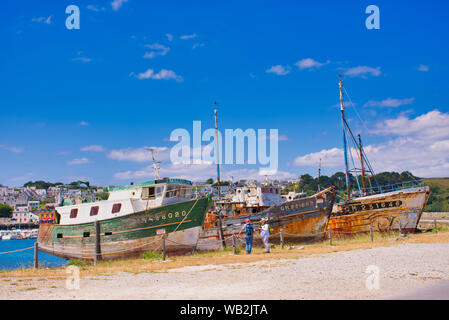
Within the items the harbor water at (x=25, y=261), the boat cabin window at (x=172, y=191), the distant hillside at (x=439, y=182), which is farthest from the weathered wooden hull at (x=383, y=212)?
the distant hillside at (x=439, y=182)

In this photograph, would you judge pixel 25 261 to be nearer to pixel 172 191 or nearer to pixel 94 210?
pixel 94 210

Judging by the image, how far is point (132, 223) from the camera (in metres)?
22.7

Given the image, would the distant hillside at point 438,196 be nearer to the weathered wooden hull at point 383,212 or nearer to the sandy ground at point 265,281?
the weathered wooden hull at point 383,212

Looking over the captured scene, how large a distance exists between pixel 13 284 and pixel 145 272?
4.02m

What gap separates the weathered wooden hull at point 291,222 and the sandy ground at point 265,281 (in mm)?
12486

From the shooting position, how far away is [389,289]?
8.59 meters

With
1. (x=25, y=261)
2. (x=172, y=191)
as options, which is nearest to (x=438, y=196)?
(x=25, y=261)

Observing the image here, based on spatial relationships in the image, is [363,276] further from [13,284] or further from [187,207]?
[187,207]

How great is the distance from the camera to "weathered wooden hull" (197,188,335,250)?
1054 inches

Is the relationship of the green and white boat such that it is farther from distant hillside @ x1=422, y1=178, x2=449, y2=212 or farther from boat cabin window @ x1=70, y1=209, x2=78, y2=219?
distant hillside @ x1=422, y1=178, x2=449, y2=212

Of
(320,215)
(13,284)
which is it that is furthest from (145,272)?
(320,215)

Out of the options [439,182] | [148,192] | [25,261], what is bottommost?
[25,261]

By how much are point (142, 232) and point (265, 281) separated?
1402 centimetres
